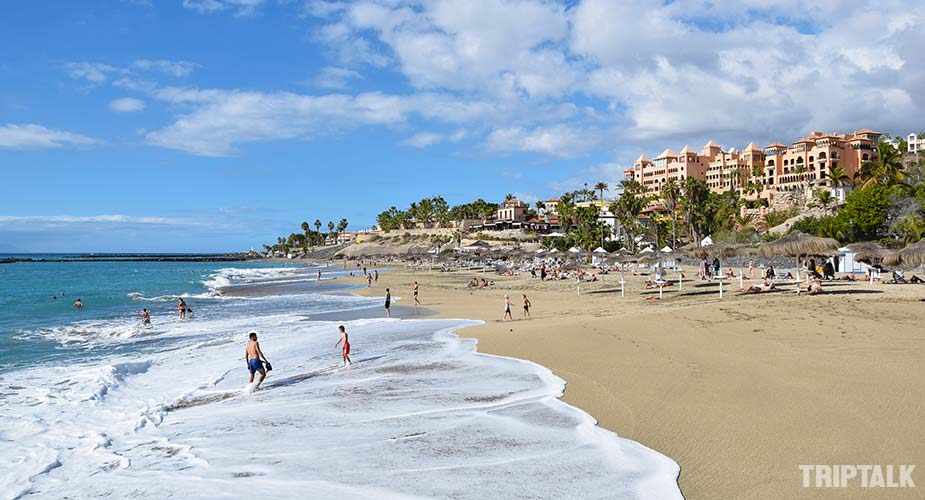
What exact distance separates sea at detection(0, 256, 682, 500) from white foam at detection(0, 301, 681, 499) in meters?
0.03

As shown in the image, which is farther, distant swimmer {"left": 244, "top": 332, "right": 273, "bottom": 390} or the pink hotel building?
the pink hotel building

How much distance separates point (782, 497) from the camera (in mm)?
4941

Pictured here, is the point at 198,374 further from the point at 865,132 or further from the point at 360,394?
the point at 865,132

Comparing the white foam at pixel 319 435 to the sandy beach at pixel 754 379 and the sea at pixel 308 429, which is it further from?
the sandy beach at pixel 754 379

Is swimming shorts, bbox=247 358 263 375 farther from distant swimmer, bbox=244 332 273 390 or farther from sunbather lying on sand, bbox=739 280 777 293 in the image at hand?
sunbather lying on sand, bbox=739 280 777 293

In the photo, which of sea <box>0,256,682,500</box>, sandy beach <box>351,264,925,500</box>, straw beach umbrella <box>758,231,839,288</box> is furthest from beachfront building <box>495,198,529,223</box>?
sea <box>0,256,682,500</box>

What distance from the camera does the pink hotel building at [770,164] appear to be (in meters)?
84.8

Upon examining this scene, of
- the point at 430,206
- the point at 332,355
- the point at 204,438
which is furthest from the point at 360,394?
the point at 430,206

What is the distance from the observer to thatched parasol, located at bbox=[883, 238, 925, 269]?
57.9 feet

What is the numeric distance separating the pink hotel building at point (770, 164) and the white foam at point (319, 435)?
82.5 metres

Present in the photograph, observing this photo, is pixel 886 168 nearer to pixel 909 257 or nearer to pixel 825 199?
pixel 825 199

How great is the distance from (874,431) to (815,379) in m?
2.47

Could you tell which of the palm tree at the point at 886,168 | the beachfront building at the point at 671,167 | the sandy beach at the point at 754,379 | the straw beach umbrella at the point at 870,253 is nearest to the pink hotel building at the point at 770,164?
the beachfront building at the point at 671,167

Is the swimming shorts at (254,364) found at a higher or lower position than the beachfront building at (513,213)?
lower
